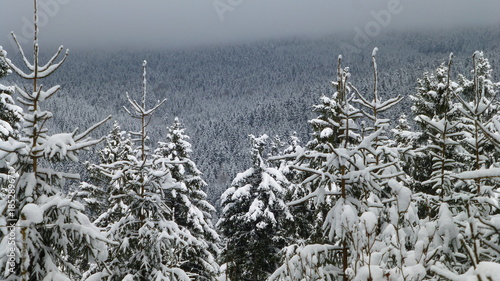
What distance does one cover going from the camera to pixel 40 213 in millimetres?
5531

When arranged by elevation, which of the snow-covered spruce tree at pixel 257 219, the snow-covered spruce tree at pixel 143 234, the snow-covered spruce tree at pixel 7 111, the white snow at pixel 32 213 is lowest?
the snow-covered spruce tree at pixel 257 219

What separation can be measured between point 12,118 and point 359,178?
42.7 ft

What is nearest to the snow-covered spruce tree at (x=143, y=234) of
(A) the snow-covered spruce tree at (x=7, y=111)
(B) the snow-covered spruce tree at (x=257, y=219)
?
(A) the snow-covered spruce tree at (x=7, y=111)

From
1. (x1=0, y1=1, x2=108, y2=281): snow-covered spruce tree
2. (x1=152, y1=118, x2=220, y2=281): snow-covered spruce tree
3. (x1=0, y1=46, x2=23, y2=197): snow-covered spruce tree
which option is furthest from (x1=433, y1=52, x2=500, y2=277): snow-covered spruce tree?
(x1=152, y1=118, x2=220, y2=281): snow-covered spruce tree

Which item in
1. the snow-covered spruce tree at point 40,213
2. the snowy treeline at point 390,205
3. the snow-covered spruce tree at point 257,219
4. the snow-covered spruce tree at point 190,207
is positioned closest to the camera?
the snowy treeline at point 390,205

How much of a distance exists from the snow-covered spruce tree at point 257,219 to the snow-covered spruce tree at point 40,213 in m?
12.5

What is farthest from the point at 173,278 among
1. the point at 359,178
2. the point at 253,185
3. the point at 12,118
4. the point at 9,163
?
the point at 253,185

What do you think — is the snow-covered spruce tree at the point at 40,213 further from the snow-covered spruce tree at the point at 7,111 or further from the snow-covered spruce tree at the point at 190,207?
the snow-covered spruce tree at the point at 190,207

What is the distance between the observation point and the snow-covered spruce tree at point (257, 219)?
18.5 m

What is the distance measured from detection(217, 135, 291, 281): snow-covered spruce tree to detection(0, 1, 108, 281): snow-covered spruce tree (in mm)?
12529

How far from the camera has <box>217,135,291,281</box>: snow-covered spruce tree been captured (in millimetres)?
18500

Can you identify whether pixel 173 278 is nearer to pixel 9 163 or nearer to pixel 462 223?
pixel 9 163

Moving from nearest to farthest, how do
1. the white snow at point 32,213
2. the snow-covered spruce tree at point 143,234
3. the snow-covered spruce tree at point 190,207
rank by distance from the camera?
the white snow at point 32,213
the snow-covered spruce tree at point 143,234
the snow-covered spruce tree at point 190,207

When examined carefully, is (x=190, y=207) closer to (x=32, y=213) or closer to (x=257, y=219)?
(x=257, y=219)
